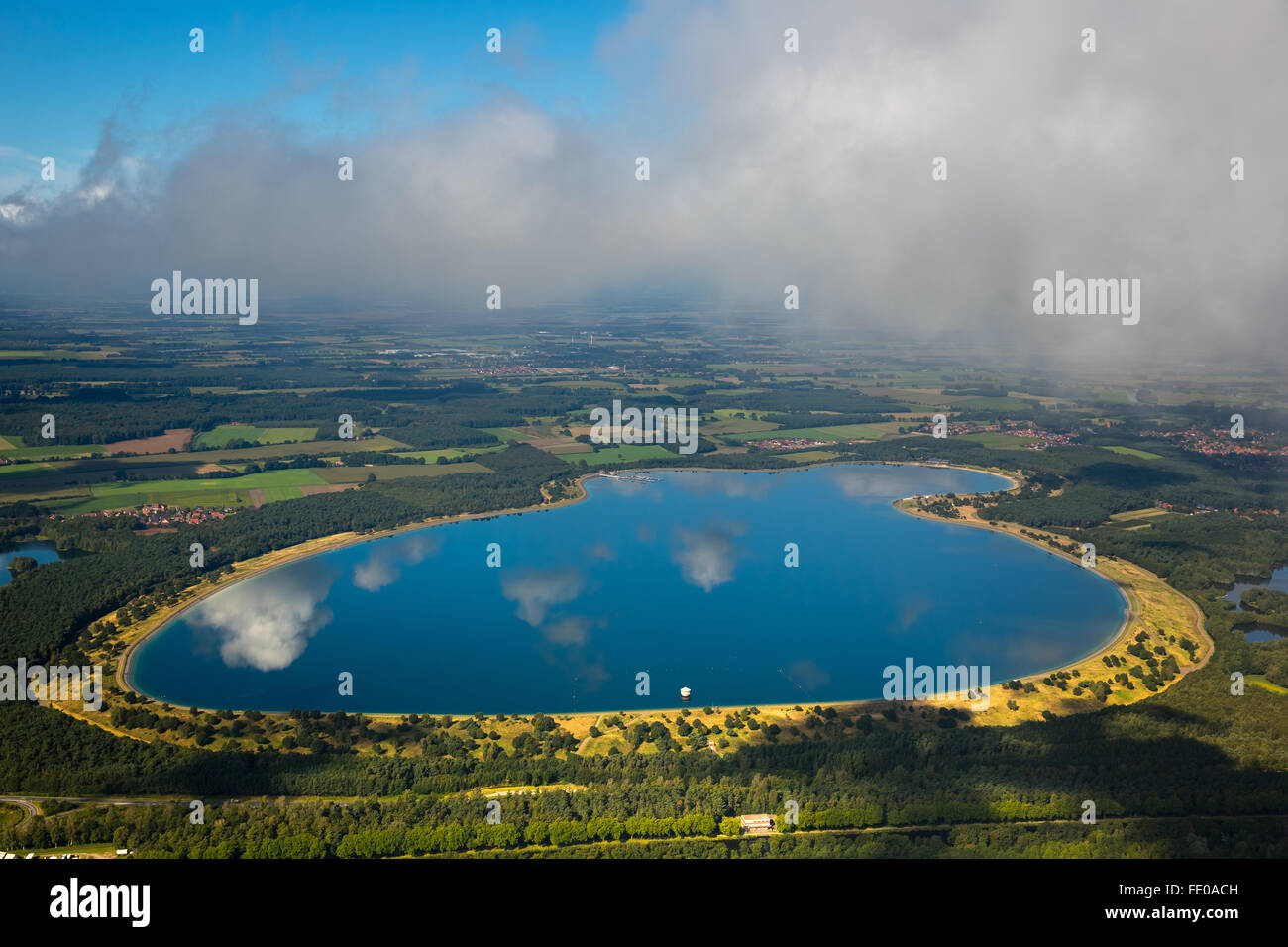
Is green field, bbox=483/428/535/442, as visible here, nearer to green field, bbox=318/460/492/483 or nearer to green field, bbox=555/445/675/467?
green field, bbox=555/445/675/467

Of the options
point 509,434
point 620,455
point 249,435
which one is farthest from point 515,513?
point 249,435

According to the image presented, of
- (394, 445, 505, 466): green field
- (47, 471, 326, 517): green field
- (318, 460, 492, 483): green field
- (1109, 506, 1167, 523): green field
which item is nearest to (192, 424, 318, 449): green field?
(394, 445, 505, 466): green field

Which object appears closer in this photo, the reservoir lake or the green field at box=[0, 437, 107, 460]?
the reservoir lake

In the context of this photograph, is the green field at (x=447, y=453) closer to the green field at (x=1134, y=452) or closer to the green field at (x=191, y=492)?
the green field at (x=191, y=492)

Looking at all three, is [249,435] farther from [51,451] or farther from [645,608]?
[645,608]

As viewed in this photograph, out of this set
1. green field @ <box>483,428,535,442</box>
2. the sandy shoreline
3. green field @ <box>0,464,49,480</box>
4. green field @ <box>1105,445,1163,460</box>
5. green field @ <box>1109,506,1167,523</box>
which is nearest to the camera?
the sandy shoreline
